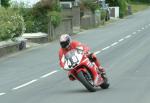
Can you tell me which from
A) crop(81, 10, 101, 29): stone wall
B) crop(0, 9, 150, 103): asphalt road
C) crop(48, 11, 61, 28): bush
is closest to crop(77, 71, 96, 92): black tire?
crop(0, 9, 150, 103): asphalt road

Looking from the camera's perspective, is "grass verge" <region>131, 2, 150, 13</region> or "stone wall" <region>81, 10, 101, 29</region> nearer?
"stone wall" <region>81, 10, 101, 29</region>

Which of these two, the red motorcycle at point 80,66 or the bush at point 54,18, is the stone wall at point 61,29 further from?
the red motorcycle at point 80,66

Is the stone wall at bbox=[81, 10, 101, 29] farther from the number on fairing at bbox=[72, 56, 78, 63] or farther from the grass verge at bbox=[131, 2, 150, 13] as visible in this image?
the number on fairing at bbox=[72, 56, 78, 63]

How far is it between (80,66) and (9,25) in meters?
15.2

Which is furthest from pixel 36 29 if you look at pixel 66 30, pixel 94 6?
pixel 94 6

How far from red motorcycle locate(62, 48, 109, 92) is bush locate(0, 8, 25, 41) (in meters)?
14.4

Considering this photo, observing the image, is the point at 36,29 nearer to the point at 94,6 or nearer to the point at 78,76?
the point at 94,6

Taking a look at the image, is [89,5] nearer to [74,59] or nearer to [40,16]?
[40,16]

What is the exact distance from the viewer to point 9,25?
29.0 metres

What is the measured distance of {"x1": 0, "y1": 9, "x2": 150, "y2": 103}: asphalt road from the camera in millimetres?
13523

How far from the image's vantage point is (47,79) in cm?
1788

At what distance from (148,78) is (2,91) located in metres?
4.05

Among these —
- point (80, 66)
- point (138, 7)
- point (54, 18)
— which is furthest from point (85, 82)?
point (138, 7)

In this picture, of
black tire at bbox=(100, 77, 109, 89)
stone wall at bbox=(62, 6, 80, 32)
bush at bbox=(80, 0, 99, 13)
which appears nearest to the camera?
black tire at bbox=(100, 77, 109, 89)
